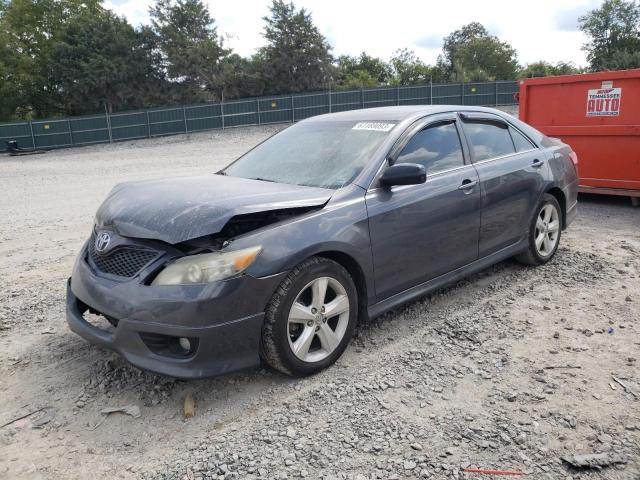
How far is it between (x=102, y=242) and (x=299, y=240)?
4.12 feet

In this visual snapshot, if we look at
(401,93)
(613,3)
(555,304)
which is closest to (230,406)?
(555,304)

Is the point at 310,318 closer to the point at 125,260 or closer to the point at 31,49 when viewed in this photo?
the point at 125,260

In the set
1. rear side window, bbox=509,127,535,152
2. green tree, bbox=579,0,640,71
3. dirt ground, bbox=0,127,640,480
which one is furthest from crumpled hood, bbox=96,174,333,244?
green tree, bbox=579,0,640,71

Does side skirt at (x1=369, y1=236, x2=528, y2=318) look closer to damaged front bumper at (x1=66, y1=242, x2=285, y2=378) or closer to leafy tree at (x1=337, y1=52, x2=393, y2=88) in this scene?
damaged front bumper at (x1=66, y1=242, x2=285, y2=378)

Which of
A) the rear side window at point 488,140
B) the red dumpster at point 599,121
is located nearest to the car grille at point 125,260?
the rear side window at point 488,140

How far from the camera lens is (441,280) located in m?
4.37

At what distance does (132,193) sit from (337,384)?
6.07 feet

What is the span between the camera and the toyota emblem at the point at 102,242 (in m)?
3.50

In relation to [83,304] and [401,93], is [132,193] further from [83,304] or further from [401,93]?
[401,93]

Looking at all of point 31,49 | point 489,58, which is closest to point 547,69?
point 489,58

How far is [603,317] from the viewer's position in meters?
4.38

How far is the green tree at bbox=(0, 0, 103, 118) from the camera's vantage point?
51688 millimetres

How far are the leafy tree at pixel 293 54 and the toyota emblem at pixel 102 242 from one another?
51.4 metres

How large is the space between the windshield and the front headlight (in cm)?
99
